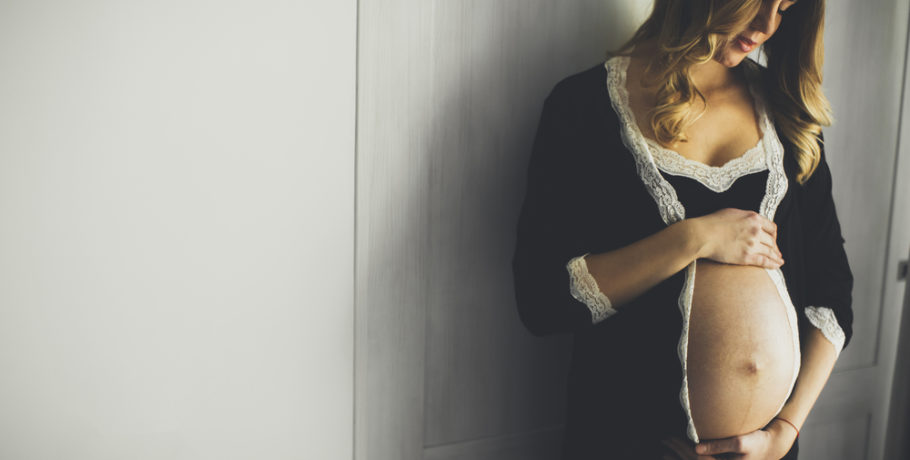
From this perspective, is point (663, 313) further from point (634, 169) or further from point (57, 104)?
point (57, 104)

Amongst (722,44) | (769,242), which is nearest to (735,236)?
(769,242)

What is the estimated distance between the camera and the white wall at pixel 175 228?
2.93 feet

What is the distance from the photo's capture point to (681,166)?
3.26 feet

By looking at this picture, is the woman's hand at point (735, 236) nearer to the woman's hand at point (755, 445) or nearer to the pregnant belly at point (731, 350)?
the pregnant belly at point (731, 350)

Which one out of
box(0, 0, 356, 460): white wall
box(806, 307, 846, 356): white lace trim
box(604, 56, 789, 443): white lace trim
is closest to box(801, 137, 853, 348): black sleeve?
box(806, 307, 846, 356): white lace trim

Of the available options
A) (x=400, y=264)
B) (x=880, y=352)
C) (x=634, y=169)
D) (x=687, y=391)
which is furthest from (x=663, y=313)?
(x=880, y=352)

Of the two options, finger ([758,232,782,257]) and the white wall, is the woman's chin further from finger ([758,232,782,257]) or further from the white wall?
the white wall

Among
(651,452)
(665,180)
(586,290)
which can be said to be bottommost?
(651,452)

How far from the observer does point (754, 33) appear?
3.26 ft

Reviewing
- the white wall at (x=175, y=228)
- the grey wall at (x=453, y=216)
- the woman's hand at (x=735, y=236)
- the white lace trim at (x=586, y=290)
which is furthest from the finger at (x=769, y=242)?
the white wall at (x=175, y=228)

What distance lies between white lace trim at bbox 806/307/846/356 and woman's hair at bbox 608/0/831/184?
0.23 m

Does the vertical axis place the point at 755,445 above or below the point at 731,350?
below

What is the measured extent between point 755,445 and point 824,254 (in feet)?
1.17

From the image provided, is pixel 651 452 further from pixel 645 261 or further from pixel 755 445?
pixel 645 261
